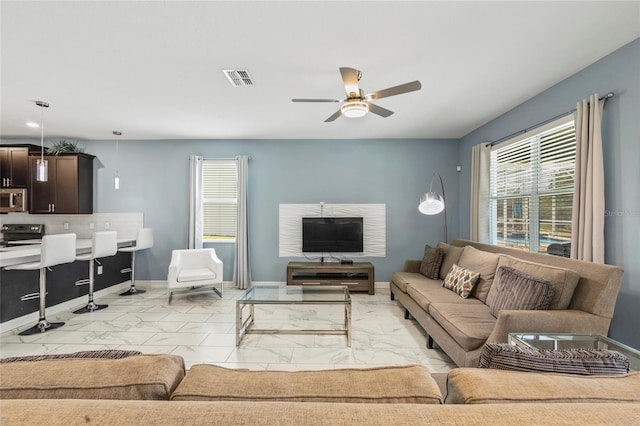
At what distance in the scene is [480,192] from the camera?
168 inches

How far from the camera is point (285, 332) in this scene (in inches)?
127

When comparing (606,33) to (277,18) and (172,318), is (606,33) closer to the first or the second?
(277,18)

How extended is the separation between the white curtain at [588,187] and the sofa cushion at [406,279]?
1.57 m

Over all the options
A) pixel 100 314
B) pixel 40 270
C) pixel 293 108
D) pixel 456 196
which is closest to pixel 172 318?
pixel 100 314

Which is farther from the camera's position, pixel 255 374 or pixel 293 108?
pixel 293 108

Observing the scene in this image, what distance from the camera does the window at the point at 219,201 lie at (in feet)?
17.5

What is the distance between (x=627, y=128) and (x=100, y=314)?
587 cm

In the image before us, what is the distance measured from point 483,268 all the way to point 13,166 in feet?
23.9

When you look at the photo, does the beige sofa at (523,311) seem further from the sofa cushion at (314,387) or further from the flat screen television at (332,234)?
the flat screen television at (332,234)

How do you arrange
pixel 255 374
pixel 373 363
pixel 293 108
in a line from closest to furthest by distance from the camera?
1. pixel 255 374
2. pixel 373 363
3. pixel 293 108

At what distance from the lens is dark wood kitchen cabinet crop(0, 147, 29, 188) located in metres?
4.95

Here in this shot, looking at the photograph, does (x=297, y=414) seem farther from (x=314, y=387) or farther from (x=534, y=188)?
(x=534, y=188)

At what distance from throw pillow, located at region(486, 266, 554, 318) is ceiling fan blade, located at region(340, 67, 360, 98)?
207 cm

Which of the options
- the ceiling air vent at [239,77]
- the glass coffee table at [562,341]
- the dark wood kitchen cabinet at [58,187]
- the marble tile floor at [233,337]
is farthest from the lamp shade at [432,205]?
the dark wood kitchen cabinet at [58,187]
